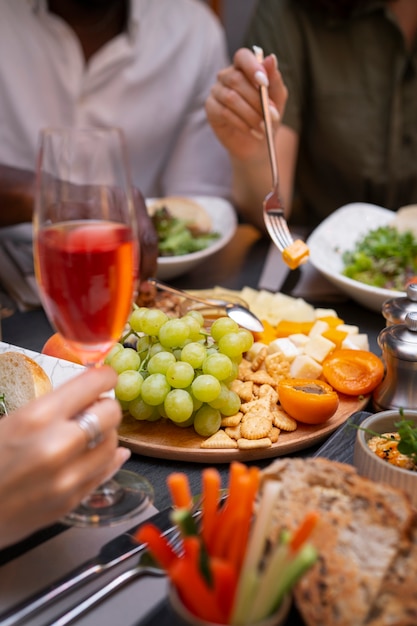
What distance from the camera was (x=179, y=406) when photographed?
102 cm

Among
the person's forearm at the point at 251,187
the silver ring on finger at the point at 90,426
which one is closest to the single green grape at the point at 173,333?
the silver ring on finger at the point at 90,426

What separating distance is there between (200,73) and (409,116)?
843 mm

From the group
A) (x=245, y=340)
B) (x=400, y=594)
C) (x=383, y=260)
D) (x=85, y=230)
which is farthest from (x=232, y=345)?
(x=383, y=260)

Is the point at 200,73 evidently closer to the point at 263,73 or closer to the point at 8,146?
the point at 8,146

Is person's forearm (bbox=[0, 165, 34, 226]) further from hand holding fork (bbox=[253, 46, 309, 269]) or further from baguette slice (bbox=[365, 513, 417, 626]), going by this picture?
baguette slice (bbox=[365, 513, 417, 626])

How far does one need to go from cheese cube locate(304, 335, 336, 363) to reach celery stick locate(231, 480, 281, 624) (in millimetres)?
631

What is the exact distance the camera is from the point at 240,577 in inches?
23.6

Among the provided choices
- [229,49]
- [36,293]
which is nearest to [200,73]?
[229,49]

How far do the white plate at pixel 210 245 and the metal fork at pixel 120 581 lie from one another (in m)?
1.04

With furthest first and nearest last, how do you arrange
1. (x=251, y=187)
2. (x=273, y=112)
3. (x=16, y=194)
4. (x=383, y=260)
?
(x=251, y=187) → (x=16, y=194) → (x=383, y=260) → (x=273, y=112)

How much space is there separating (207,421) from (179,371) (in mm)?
89

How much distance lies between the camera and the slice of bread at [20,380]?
958 millimetres

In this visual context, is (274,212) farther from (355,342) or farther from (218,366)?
(218,366)

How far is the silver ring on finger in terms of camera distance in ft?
2.19
